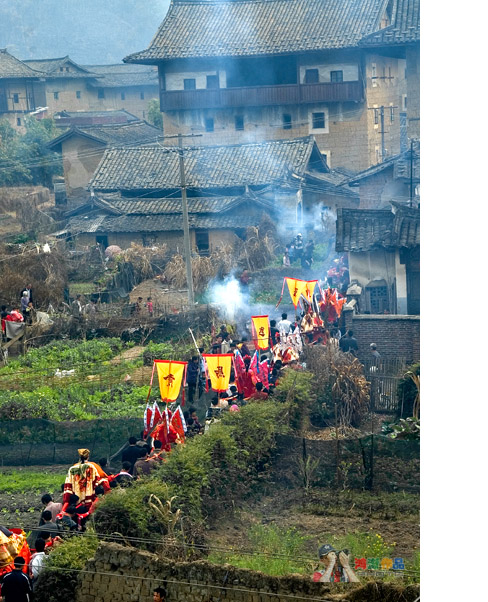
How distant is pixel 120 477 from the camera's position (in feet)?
43.5

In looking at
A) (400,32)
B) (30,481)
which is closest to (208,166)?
(400,32)

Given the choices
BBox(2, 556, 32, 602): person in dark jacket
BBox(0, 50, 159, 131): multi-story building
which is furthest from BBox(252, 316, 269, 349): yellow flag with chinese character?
BBox(0, 50, 159, 131): multi-story building

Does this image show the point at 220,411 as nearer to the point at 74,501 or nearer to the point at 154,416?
the point at 154,416

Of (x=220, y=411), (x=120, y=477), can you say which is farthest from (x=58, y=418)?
(x=120, y=477)

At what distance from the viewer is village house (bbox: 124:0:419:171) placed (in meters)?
44.7

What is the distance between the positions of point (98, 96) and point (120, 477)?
5011cm

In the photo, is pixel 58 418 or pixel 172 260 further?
pixel 172 260

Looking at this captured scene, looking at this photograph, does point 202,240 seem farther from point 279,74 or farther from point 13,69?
point 13,69

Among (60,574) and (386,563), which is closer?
(60,574)

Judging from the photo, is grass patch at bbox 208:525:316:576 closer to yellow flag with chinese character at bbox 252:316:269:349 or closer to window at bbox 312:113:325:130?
yellow flag with chinese character at bbox 252:316:269:349

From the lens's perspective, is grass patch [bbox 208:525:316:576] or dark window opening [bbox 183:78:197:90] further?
dark window opening [bbox 183:78:197:90]

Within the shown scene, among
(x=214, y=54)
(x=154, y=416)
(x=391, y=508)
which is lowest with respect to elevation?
(x=391, y=508)

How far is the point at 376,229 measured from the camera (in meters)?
23.2

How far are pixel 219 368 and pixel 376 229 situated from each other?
7519 millimetres
